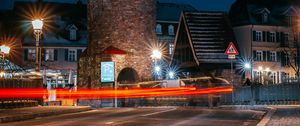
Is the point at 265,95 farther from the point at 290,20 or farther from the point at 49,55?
the point at 49,55

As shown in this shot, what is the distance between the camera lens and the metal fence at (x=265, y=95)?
111ft

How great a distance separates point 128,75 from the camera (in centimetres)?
5069

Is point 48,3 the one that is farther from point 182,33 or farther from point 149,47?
point 149,47

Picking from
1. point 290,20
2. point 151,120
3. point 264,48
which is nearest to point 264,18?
point 264,48

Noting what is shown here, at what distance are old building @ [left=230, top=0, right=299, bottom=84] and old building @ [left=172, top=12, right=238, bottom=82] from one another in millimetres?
7910

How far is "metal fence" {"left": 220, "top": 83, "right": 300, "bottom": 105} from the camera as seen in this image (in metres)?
33.8

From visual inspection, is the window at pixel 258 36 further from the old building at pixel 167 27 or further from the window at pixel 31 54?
the window at pixel 31 54

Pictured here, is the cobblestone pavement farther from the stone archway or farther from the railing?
the stone archway

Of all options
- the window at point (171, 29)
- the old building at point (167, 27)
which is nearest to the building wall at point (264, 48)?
the old building at point (167, 27)

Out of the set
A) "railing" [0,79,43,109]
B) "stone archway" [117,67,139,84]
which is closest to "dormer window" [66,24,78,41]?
"stone archway" [117,67,139,84]

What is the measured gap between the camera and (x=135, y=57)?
48.8 metres

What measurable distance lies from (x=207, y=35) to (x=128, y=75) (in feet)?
44.9

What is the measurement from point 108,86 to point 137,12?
629cm

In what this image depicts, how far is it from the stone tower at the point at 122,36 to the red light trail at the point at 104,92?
2893 millimetres
